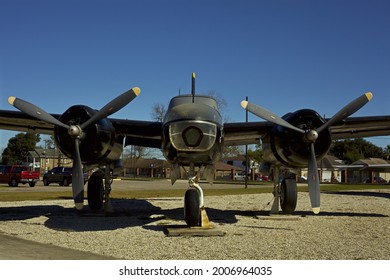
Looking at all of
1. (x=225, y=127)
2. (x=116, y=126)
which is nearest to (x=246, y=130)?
(x=225, y=127)

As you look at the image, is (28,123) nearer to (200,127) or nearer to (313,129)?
(200,127)

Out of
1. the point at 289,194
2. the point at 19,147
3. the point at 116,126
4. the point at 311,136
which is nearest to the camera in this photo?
the point at 311,136

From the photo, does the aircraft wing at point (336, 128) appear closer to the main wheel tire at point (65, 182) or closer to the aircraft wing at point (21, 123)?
the aircraft wing at point (21, 123)

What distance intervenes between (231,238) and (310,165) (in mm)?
3823

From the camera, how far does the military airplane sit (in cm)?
1174

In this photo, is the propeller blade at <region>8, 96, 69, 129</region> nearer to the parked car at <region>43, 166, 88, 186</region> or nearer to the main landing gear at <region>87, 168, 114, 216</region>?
the main landing gear at <region>87, 168, 114, 216</region>

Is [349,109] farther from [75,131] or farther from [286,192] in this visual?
[75,131]

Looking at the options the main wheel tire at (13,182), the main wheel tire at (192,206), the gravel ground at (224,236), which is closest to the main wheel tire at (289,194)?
the gravel ground at (224,236)

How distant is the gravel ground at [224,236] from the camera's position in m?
9.19

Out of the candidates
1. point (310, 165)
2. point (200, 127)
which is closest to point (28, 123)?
point (200, 127)

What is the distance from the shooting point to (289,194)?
15.9 m

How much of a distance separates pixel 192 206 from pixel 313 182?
3.97m

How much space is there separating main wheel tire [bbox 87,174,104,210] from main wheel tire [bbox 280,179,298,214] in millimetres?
7686

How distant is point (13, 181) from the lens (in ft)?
142
